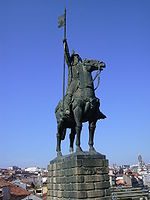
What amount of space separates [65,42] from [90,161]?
14.2ft

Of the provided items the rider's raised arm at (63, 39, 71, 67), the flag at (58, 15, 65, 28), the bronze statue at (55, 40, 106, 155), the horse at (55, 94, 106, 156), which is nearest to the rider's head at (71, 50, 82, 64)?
the bronze statue at (55, 40, 106, 155)

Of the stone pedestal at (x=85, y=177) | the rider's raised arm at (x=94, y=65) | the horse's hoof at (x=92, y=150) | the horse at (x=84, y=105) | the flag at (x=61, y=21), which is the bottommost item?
the stone pedestal at (x=85, y=177)

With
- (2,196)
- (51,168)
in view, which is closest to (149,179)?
(2,196)

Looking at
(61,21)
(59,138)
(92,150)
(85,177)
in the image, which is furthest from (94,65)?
(85,177)

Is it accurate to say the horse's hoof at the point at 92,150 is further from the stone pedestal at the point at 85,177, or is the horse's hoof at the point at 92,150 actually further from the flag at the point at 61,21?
the flag at the point at 61,21

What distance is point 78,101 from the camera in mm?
8711

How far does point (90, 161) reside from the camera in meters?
8.15

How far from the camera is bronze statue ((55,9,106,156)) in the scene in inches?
344

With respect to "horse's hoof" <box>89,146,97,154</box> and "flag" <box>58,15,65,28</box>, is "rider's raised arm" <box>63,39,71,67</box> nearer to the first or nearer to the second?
"flag" <box>58,15,65,28</box>

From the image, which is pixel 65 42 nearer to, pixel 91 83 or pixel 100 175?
pixel 91 83

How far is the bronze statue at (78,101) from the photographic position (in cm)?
872

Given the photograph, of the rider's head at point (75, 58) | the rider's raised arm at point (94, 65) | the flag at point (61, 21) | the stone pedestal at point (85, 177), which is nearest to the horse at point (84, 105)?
the rider's raised arm at point (94, 65)

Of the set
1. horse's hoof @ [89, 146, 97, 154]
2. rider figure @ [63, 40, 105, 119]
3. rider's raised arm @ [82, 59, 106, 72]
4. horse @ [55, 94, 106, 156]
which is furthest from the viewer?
rider's raised arm @ [82, 59, 106, 72]

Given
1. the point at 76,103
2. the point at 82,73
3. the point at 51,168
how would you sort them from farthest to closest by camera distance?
the point at 51,168
the point at 82,73
the point at 76,103
